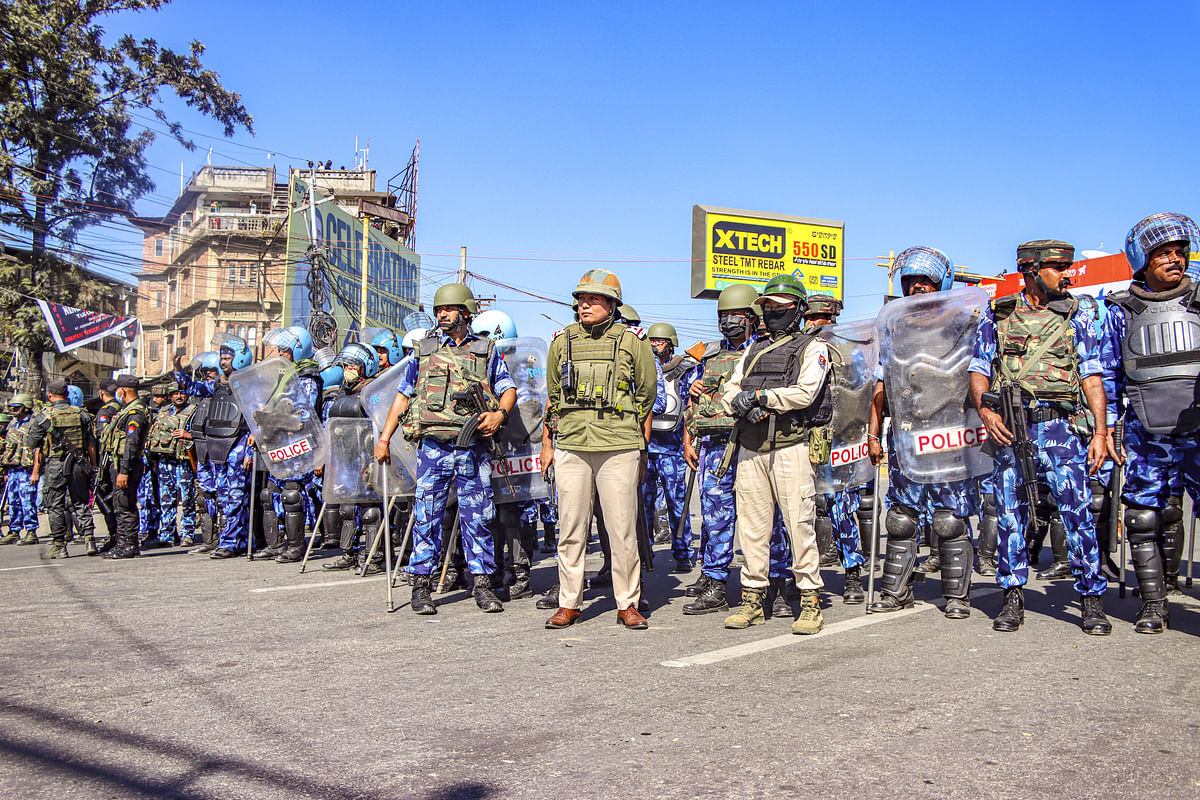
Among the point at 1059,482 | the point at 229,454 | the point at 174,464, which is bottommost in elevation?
the point at 174,464

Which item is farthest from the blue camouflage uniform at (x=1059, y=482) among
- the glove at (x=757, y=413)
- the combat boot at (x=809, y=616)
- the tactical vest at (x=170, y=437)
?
the tactical vest at (x=170, y=437)

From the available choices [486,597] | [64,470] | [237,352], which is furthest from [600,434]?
[64,470]

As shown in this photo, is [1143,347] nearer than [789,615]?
Yes

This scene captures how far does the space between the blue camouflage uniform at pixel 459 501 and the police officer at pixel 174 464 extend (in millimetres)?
5859

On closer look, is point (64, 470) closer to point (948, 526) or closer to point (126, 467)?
point (126, 467)

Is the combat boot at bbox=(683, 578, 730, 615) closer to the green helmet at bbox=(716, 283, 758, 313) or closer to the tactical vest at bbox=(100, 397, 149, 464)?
the green helmet at bbox=(716, 283, 758, 313)

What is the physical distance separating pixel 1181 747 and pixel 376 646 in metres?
3.81

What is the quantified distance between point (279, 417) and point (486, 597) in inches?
159

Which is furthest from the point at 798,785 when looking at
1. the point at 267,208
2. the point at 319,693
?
the point at 267,208

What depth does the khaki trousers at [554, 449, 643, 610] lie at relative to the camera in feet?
20.3

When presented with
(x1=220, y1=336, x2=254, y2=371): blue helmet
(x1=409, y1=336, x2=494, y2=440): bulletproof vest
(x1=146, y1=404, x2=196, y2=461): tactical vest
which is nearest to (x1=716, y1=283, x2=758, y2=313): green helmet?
(x1=409, y1=336, x2=494, y2=440): bulletproof vest

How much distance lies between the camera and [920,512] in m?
6.28

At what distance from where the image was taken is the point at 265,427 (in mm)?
9883

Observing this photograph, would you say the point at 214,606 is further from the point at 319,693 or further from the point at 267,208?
the point at 267,208
